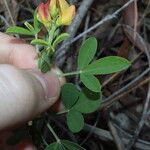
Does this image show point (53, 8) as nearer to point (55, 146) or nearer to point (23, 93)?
point (23, 93)

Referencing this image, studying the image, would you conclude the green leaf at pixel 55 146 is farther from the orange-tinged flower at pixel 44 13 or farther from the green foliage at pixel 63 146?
the orange-tinged flower at pixel 44 13

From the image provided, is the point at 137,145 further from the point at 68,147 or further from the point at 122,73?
the point at 68,147

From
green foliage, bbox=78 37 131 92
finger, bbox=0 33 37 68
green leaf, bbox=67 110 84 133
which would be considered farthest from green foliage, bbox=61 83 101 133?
finger, bbox=0 33 37 68

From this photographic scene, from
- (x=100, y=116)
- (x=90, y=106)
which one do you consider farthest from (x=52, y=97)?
(x=100, y=116)

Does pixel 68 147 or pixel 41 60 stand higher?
pixel 41 60

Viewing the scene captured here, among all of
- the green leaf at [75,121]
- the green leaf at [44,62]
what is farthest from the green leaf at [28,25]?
the green leaf at [75,121]

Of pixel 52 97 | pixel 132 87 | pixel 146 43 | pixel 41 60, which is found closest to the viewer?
pixel 41 60
